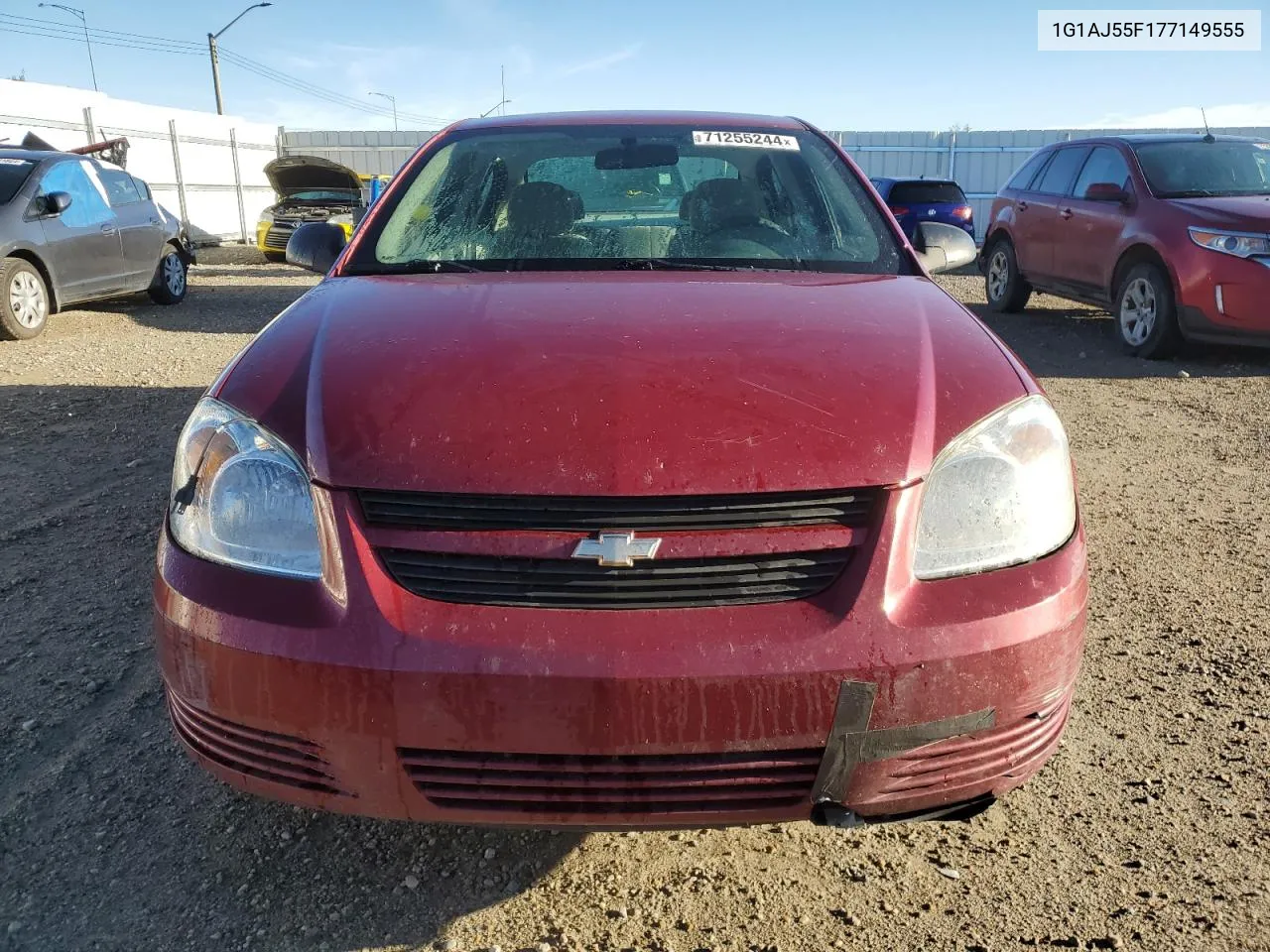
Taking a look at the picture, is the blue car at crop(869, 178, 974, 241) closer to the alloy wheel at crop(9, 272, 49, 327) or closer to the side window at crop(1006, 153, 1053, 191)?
the side window at crop(1006, 153, 1053, 191)

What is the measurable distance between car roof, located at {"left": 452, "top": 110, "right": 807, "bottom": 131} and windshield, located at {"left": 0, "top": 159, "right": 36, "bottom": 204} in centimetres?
700

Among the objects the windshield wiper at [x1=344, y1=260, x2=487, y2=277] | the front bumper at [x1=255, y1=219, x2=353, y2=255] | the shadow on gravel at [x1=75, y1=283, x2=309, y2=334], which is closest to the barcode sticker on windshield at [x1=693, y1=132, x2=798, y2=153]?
the windshield wiper at [x1=344, y1=260, x2=487, y2=277]

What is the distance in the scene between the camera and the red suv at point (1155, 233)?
6418 mm

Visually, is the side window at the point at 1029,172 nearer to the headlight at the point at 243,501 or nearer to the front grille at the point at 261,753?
the headlight at the point at 243,501

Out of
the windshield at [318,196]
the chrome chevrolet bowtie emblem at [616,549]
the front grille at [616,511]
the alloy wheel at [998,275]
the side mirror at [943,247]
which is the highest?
the side mirror at [943,247]

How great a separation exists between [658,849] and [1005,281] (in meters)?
8.81

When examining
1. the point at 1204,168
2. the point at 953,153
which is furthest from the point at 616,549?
the point at 953,153

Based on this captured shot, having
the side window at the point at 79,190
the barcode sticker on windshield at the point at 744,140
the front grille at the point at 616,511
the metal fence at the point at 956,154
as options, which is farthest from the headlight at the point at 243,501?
the metal fence at the point at 956,154

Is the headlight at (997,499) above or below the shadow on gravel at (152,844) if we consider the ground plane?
above

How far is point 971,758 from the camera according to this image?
1.56 m

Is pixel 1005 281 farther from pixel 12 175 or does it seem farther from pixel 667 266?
pixel 12 175

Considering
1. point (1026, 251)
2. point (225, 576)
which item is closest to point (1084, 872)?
point (225, 576)

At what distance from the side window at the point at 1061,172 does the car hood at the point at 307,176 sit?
10.5 metres

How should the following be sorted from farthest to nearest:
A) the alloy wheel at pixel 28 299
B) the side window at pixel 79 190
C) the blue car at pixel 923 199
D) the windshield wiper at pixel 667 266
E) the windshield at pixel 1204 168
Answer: the blue car at pixel 923 199
the side window at pixel 79 190
the alloy wheel at pixel 28 299
the windshield at pixel 1204 168
the windshield wiper at pixel 667 266
